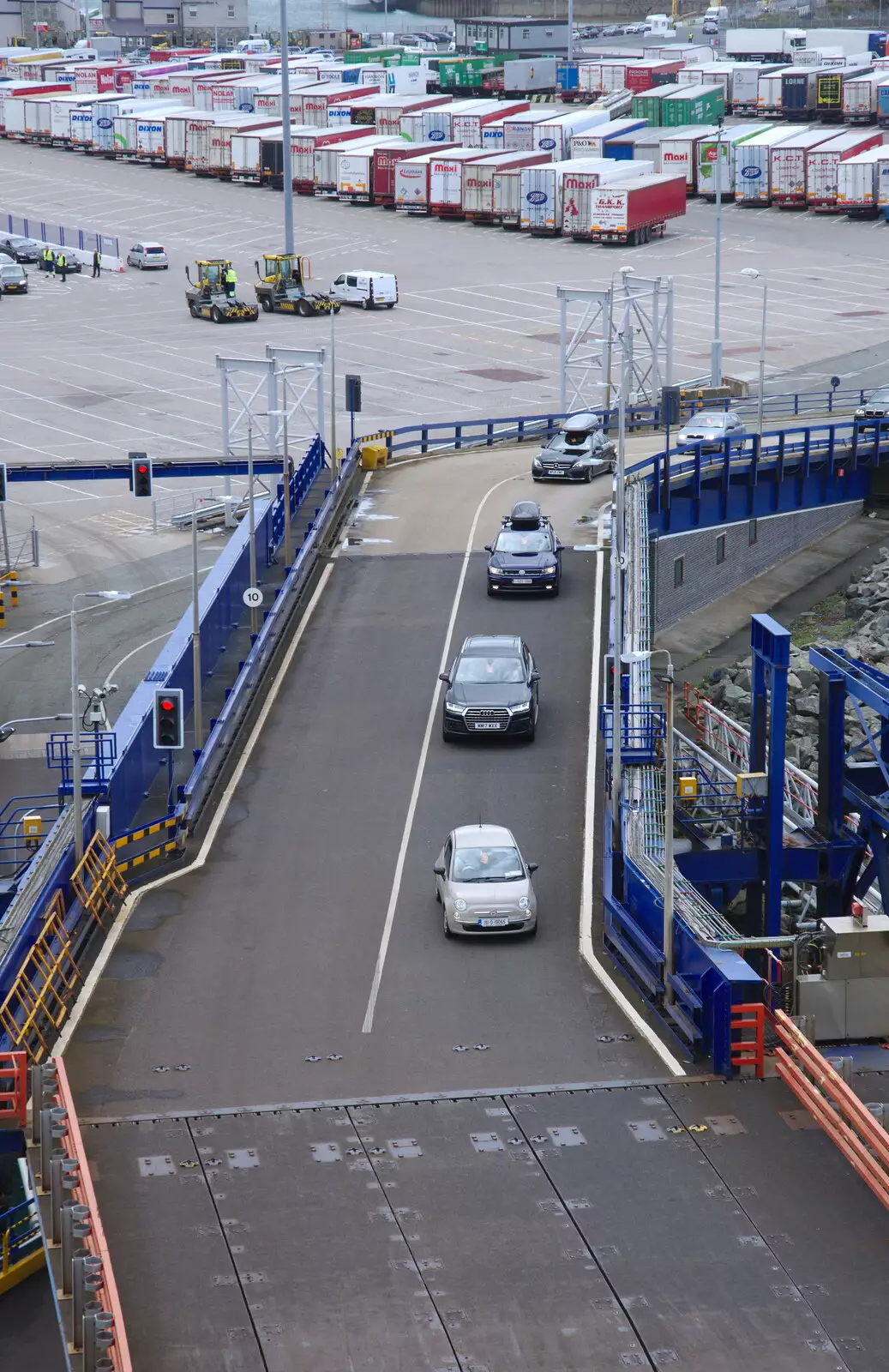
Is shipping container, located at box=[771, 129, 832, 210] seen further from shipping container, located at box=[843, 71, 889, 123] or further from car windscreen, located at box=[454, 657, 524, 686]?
car windscreen, located at box=[454, 657, 524, 686]

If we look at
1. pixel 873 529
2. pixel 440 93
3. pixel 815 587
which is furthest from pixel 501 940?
pixel 440 93

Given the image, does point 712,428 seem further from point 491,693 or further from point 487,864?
point 487,864

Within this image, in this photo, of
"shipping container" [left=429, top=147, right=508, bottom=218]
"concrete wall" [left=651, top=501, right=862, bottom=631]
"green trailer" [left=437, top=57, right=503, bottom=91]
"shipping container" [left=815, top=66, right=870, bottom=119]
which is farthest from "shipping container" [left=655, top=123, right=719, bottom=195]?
"concrete wall" [left=651, top=501, right=862, bottom=631]

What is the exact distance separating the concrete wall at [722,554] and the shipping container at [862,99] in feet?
234

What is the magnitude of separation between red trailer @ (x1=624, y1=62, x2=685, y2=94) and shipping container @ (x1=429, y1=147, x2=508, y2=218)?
35.7m

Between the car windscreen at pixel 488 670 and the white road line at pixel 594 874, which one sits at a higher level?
the car windscreen at pixel 488 670

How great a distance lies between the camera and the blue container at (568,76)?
152625 millimetres

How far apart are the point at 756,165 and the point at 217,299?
3921 centimetres

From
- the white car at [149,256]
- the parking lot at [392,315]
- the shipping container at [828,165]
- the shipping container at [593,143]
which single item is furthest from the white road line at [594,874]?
the shipping container at [593,143]

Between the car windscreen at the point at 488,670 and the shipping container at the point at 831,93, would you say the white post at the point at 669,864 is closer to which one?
the car windscreen at the point at 488,670

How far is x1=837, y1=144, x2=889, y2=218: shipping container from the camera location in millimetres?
106688

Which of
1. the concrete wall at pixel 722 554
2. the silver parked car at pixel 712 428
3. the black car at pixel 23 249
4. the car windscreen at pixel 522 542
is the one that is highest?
the black car at pixel 23 249

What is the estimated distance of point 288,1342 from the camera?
1870 centimetres

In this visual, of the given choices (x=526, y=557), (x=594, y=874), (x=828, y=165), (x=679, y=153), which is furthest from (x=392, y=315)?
(x=594, y=874)
